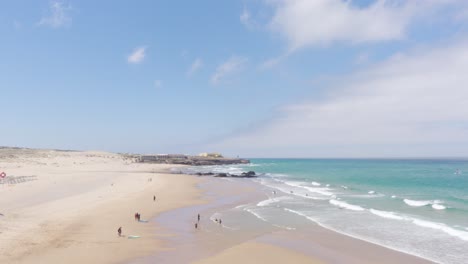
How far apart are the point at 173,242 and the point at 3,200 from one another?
19194 millimetres

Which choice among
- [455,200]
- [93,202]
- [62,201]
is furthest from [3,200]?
[455,200]

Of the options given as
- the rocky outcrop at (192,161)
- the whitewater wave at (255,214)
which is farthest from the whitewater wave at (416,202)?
the rocky outcrop at (192,161)

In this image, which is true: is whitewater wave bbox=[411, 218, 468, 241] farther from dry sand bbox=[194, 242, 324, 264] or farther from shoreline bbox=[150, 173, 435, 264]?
dry sand bbox=[194, 242, 324, 264]

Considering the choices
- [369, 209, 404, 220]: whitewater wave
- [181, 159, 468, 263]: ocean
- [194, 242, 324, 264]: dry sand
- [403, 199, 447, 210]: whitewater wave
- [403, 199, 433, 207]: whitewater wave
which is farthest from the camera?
[403, 199, 433, 207]: whitewater wave

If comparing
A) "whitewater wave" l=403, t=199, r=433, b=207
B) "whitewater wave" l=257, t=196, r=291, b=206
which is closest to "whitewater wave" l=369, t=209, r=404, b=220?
"whitewater wave" l=403, t=199, r=433, b=207

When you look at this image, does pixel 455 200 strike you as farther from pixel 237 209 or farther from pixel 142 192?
pixel 142 192

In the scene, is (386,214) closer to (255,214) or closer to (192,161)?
(255,214)

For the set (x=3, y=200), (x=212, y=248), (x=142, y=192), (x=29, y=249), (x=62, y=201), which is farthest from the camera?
(x=142, y=192)

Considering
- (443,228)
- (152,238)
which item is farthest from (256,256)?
(443,228)

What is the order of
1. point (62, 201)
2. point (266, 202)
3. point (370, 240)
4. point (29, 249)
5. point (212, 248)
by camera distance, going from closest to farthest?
1. point (29, 249)
2. point (212, 248)
3. point (370, 240)
4. point (62, 201)
5. point (266, 202)

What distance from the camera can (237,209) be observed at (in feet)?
105

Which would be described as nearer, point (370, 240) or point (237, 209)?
point (370, 240)

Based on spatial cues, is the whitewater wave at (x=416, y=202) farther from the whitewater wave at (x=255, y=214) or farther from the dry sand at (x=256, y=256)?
the dry sand at (x=256, y=256)

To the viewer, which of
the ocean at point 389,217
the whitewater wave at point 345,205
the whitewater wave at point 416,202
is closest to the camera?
the ocean at point 389,217
